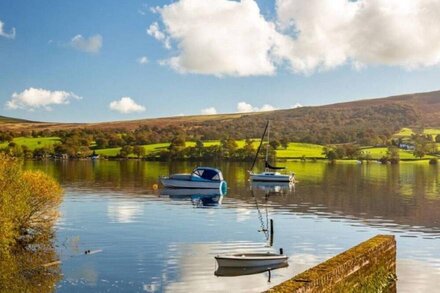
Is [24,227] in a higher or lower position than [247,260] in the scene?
higher

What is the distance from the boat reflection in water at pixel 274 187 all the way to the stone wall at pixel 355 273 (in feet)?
240

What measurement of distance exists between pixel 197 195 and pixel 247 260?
2608 inches

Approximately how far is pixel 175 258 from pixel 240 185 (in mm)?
79880

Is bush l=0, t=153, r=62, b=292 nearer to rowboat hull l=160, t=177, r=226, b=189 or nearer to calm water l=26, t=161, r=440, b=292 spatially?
calm water l=26, t=161, r=440, b=292

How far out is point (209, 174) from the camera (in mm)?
116250

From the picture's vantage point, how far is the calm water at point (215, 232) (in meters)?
39.8

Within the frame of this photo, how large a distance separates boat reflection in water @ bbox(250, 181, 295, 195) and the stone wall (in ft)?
240

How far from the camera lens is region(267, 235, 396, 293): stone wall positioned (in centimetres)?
2350

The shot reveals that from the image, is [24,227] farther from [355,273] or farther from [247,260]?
[355,273]

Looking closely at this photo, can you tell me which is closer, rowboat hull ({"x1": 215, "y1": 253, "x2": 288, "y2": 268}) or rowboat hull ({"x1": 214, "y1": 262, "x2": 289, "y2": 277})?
A: rowboat hull ({"x1": 214, "y1": 262, "x2": 289, "y2": 277})

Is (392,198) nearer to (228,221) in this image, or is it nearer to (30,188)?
(228,221)

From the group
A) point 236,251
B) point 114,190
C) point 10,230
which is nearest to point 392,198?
point 114,190

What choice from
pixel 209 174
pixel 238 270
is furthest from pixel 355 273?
pixel 209 174

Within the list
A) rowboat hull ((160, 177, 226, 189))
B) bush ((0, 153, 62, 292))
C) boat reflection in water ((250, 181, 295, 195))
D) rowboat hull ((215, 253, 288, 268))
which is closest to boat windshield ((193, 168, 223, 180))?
rowboat hull ((160, 177, 226, 189))
